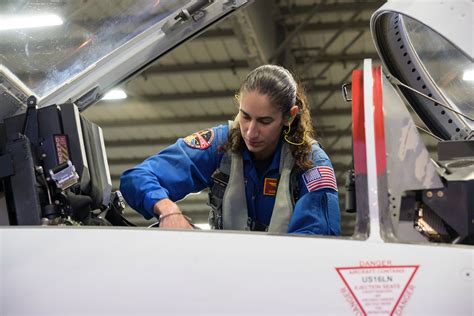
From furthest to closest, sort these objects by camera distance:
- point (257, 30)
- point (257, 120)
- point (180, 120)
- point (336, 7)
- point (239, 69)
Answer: point (180, 120) < point (239, 69) < point (336, 7) < point (257, 30) < point (257, 120)

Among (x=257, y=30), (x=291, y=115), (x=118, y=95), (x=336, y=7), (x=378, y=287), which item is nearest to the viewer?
(x=378, y=287)

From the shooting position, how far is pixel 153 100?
374 inches

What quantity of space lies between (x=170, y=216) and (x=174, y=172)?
402 millimetres

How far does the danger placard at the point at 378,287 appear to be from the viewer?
1423mm

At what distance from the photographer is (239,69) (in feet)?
28.8

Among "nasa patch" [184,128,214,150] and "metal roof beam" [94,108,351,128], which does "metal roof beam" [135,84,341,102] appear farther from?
"nasa patch" [184,128,214,150]

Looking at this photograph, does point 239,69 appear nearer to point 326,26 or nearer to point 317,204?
point 326,26

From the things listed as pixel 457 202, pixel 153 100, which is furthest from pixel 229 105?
pixel 457 202

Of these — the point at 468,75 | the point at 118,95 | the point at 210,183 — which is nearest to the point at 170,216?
the point at 210,183

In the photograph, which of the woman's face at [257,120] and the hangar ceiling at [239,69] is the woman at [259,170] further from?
the hangar ceiling at [239,69]

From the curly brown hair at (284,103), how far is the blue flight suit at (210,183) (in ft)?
0.14

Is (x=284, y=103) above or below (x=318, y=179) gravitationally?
above

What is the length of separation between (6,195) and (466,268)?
133 cm

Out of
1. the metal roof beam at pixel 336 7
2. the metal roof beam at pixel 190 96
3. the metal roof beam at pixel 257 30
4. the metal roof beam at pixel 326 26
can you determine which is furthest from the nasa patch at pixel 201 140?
the metal roof beam at pixel 190 96
